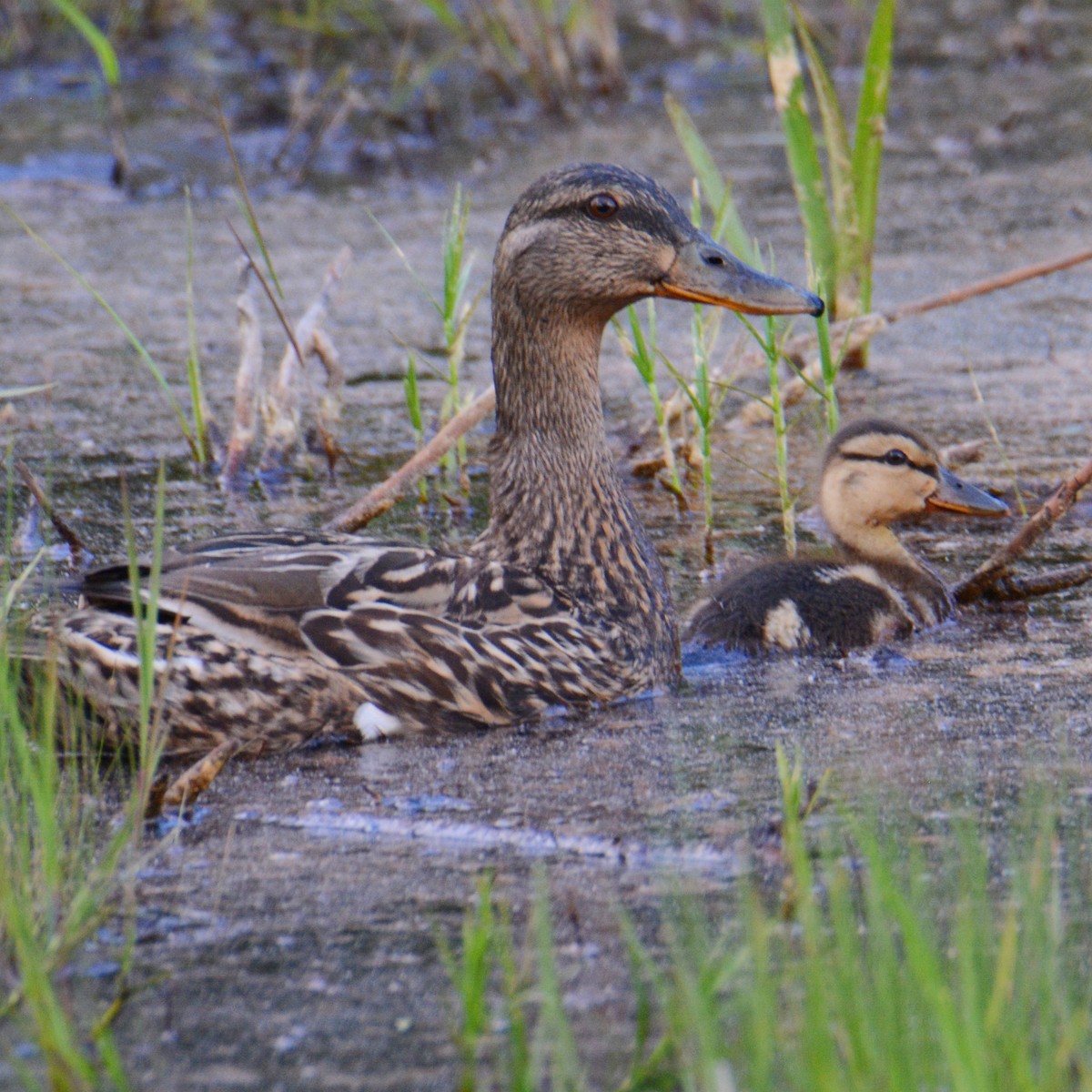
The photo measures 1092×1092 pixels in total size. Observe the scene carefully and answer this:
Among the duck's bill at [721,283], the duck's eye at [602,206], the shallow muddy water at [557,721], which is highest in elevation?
the duck's eye at [602,206]

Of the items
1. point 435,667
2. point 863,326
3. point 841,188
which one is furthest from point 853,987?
point 841,188

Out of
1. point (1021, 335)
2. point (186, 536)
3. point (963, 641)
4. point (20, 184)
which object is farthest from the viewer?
point (20, 184)

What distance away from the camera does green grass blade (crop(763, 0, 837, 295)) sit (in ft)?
18.0

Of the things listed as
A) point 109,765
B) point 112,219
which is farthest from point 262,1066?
point 112,219

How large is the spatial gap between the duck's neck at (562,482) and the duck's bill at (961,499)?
3.11 ft

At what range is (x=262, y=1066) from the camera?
237cm

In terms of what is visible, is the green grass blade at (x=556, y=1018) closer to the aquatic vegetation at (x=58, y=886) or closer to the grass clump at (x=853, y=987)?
the grass clump at (x=853, y=987)

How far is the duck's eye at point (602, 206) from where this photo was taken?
4.08 meters

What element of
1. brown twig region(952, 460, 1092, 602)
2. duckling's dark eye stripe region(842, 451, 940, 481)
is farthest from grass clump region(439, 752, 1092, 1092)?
duckling's dark eye stripe region(842, 451, 940, 481)

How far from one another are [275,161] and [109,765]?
5748 millimetres

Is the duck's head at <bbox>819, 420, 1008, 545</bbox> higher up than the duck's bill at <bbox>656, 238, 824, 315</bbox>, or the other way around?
the duck's bill at <bbox>656, 238, 824, 315</bbox>

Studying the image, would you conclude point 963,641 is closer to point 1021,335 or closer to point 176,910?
point 176,910

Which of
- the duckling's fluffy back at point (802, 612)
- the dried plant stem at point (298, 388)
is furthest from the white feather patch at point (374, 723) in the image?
the dried plant stem at point (298, 388)

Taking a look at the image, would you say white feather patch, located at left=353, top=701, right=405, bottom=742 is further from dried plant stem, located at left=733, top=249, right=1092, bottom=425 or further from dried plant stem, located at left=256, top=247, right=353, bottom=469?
dried plant stem, located at left=256, top=247, right=353, bottom=469
